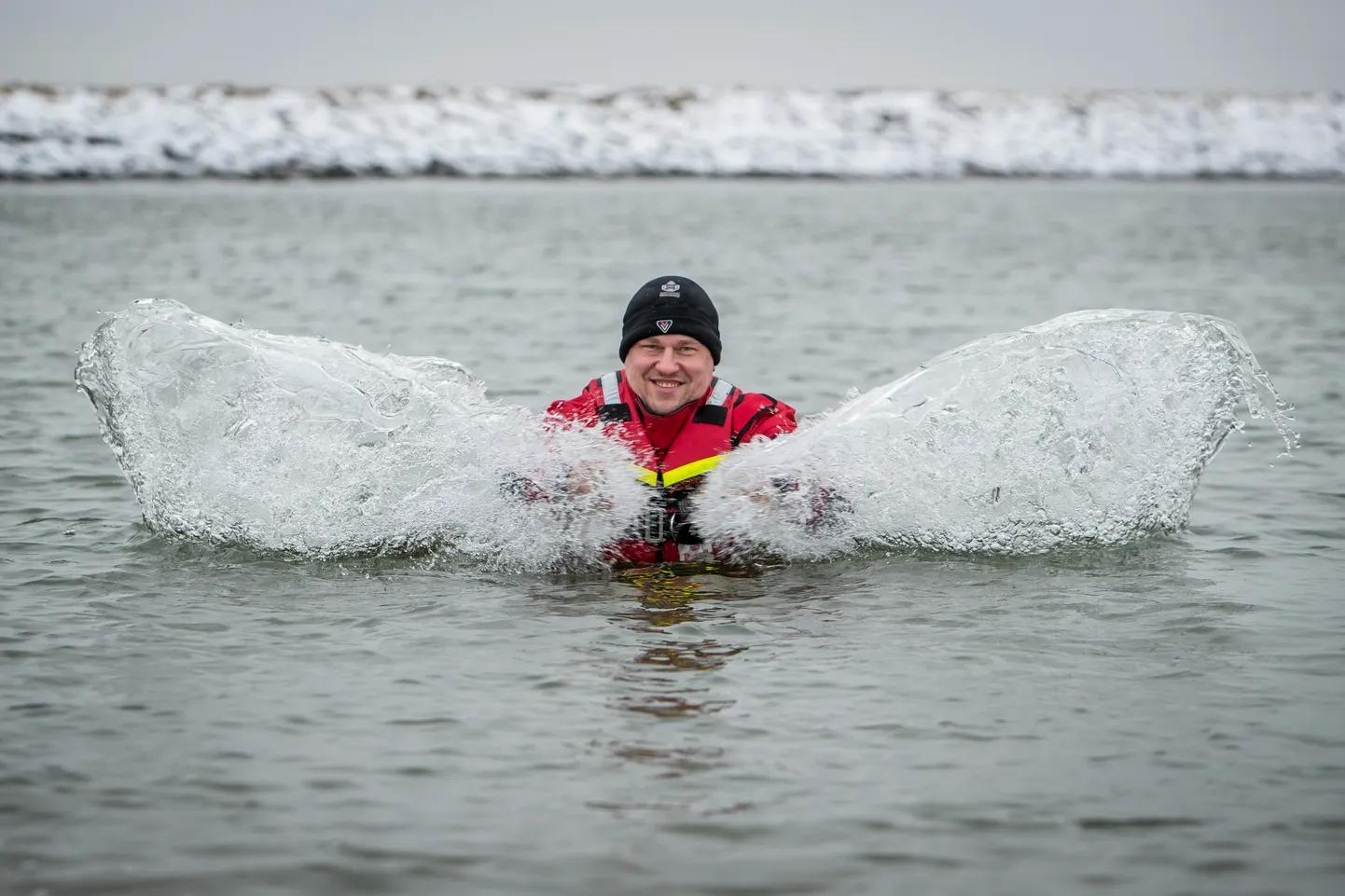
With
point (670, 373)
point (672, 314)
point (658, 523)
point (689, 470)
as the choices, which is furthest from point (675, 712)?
point (672, 314)

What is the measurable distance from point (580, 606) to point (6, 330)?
1474 centimetres

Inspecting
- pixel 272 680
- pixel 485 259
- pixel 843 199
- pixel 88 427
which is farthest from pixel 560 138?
pixel 272 680

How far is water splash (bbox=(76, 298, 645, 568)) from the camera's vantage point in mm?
8828

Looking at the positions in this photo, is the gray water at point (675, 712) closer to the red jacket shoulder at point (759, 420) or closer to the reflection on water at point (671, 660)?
the reflection on water at point (671, 660)

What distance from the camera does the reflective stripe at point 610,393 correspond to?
9031 millimetres

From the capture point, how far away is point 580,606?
314 inches

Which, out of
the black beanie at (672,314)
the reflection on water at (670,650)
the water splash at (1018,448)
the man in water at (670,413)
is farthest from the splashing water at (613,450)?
the black beanie at (672,314)

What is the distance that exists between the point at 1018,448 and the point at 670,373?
2.28 metres

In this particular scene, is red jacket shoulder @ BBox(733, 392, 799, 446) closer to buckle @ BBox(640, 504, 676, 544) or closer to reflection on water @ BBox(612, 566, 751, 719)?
buckle @ BBox(640, 504, 676, 544)

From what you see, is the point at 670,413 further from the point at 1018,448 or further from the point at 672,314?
the point at 1018,448

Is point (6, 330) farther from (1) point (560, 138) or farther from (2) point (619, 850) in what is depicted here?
(1) point (560, 138)

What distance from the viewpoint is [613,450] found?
880cm

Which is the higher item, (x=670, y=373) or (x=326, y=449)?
(x=670, y=373)

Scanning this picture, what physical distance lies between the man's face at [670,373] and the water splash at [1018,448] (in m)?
0.49
